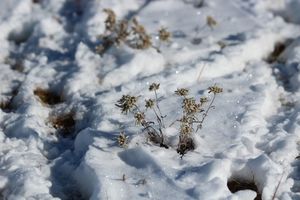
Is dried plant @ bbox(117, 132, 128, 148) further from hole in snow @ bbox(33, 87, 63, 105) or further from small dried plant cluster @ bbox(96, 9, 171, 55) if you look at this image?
small dried plant cluster @ bbox(96, 9, 171, 55)

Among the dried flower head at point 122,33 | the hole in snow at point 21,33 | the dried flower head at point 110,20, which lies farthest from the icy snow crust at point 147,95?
the dried flower head at point 110,20

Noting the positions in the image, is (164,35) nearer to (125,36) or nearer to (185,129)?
(125,36)

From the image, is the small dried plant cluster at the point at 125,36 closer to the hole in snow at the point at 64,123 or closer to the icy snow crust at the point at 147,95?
the icy snow crust at the point at 147,95

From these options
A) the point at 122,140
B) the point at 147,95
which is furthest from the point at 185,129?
the point at 147,95

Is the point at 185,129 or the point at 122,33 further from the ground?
the point at 185,129

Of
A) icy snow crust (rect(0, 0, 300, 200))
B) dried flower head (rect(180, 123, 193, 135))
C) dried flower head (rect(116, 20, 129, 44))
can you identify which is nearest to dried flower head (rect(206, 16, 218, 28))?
icy snow crust (rect(0, 0, 300, 200))

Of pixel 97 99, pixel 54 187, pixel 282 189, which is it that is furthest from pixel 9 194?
pixel 282 189

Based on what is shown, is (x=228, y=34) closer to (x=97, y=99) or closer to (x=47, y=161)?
(x=97, y=99)
